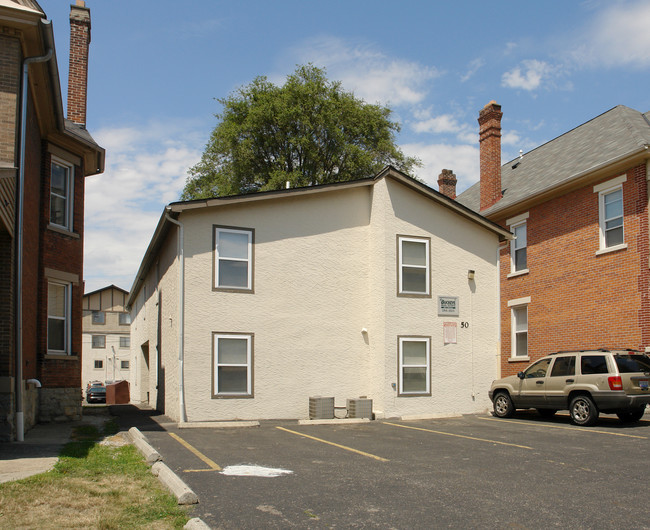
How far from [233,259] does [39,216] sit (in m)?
5.01

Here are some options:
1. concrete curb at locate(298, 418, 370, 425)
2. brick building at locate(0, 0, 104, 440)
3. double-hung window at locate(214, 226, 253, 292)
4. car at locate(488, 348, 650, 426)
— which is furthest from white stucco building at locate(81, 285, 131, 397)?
car at locate(488, 348, 650, 426)

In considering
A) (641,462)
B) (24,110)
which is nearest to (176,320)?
(24,110)

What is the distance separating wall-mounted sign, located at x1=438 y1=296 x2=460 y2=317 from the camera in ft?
63.5

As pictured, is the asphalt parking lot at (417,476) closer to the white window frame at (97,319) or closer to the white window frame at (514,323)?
the white window frame at (514,323)

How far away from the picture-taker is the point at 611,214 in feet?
64.9

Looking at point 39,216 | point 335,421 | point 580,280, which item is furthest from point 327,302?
point 580,280

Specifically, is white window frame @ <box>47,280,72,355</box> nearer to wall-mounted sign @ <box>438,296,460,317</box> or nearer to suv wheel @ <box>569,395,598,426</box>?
wall-mounted sign @ <box>438,296,460,317</box>

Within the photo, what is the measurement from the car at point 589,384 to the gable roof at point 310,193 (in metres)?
5.54

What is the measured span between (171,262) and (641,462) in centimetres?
1315

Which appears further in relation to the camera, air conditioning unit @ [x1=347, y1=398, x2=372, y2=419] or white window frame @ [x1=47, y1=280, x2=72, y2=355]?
air conditioning unit @ [x1=347, y1=398, x2=372, y2=419]

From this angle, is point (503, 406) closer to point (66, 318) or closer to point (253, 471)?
point (253, 471)

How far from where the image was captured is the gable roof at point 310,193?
16734 millimetres

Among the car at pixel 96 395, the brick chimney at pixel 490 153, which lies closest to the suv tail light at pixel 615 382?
the brick chimney at pixel 490 153

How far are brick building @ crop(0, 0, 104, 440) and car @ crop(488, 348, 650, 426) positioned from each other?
11946 millimetres
